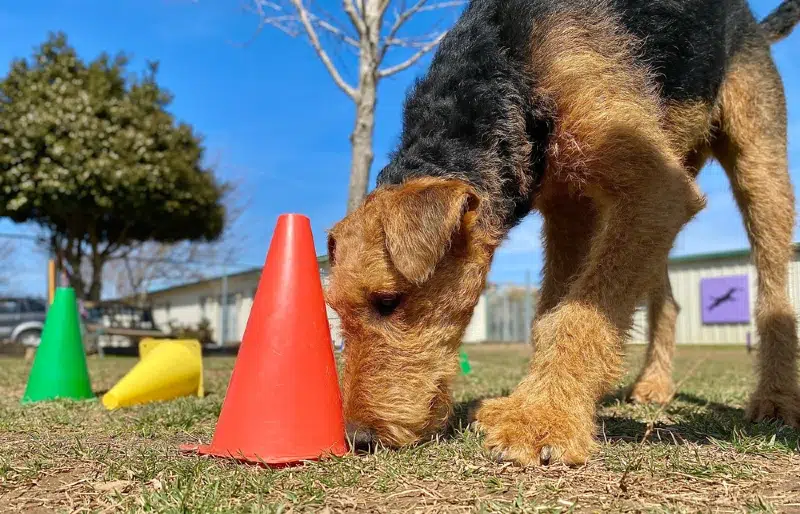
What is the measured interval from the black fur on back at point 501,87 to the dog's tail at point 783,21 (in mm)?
1630

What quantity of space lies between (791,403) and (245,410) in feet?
9.45

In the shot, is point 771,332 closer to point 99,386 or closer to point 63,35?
point 99,386

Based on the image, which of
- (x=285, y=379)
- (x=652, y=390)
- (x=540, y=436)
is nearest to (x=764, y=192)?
(x=652, y=390)

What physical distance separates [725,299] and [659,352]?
1720 cm

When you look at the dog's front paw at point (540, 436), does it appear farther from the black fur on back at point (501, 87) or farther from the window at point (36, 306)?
the window at point (36, 306)

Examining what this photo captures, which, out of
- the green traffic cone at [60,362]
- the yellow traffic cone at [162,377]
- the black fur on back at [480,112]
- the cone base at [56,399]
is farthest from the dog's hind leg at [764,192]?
the green traffic cone at [60,362]

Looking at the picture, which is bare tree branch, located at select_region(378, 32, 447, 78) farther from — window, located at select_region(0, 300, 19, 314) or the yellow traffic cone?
window, located at select_region(0, 300, 19, 314)

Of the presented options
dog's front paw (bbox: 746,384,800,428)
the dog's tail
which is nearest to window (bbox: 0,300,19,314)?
dog's front paw (bbox: 746,384,800,428)

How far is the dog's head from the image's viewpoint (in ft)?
7.45

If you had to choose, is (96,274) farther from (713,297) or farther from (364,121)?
(713,297)

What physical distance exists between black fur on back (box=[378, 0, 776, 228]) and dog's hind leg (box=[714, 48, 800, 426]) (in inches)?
22.5

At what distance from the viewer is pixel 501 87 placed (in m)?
2.68

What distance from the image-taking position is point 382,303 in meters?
2.36

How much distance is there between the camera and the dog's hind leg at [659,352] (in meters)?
Result: 4.20
